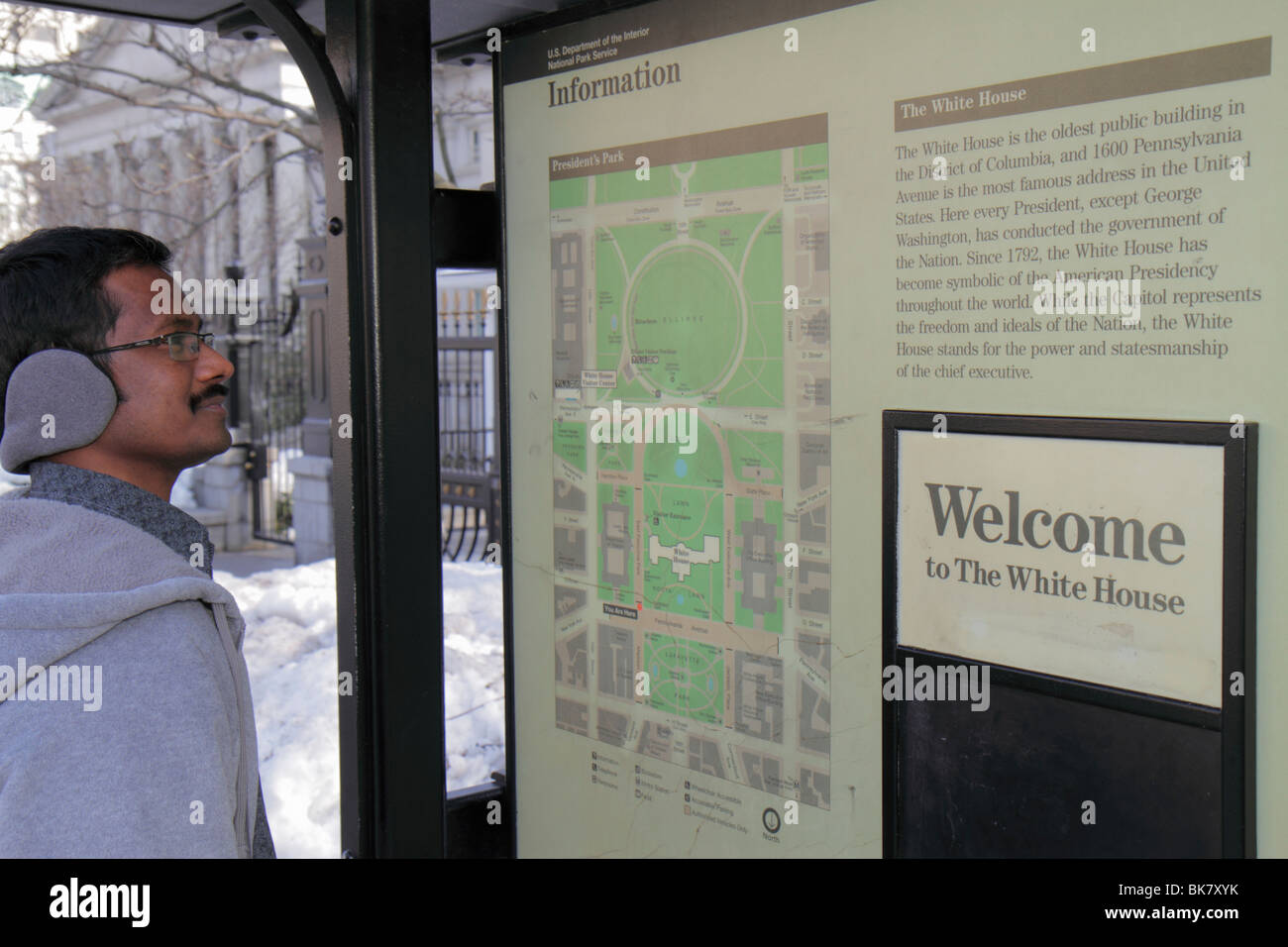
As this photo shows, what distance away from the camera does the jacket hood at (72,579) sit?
5.97 ft

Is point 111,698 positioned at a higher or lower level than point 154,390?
lower

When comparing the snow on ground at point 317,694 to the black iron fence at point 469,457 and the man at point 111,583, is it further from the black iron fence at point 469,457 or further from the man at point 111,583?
the black iron fence at point 469,457

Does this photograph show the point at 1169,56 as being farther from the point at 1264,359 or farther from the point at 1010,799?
the point at 1010,799

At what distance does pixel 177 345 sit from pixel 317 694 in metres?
3.84

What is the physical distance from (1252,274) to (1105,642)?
707 mm

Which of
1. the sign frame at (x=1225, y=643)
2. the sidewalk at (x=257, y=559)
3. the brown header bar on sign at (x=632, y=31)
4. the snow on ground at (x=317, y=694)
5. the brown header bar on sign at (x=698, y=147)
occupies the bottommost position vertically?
the sidewalk at (x=257, y=559)

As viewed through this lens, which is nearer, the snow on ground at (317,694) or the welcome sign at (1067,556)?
the welcome sign at (1067,556)

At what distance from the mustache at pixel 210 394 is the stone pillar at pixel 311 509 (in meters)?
9.74

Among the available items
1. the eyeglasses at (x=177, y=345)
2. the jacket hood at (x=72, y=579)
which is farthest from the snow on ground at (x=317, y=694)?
the jacket hood at (x=72, y=579)

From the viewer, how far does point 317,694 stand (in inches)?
231

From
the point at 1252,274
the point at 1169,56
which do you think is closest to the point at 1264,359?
the point at 1252,274

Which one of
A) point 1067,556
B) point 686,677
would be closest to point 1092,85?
point 1067,556

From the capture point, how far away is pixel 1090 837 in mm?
2387

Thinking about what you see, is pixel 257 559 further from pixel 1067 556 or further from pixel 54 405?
pixel 1067 556
